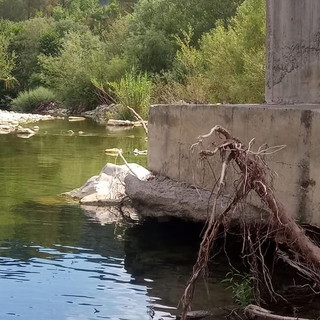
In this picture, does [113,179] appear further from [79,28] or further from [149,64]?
[79,28]

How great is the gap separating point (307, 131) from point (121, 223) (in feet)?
12.0

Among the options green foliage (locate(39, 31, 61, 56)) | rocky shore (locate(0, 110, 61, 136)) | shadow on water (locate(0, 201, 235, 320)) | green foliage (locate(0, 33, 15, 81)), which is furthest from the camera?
green foliage (locate(39, 31, 61, 56))

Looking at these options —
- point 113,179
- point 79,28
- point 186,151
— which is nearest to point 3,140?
point 113,179

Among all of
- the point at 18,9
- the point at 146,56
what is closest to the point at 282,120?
the point at 146,56

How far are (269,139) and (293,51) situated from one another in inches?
48.5

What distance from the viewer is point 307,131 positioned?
6.31m

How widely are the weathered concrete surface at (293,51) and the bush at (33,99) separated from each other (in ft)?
122

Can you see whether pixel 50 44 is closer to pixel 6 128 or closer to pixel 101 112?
pixel 101 112

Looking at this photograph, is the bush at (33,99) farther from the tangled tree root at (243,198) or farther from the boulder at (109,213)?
the tangled tree root at (243,198)

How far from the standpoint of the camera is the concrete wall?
627 centimetres

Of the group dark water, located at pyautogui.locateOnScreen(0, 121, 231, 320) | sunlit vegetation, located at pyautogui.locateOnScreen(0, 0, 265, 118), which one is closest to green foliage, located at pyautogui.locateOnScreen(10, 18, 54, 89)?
sunlit vegetation, located at pyautogui.locateOnScreen(0, 0, 265, 118)

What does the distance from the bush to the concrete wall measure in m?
36.4

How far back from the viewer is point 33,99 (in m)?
44.7

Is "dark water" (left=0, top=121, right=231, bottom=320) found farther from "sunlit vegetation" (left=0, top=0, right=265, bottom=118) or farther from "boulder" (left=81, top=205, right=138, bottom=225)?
"sunlit vegetation" (left=0, top=0, right=265, bottom=118)
